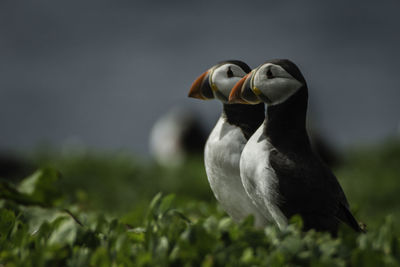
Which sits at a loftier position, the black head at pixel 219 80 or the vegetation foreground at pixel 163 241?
the black head at pixel 219 80

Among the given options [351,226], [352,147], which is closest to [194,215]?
[351,226]

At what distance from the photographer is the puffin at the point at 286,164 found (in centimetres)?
179

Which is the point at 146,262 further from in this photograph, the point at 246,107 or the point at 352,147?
the point at 352,147

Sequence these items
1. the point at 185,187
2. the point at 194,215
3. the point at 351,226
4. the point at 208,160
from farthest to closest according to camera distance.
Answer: the point at 185,187, the point at 194,215, the point at 208,160, the point at 351,226

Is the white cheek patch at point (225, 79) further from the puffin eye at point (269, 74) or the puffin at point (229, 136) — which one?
the puffin eye at point (269, 74)

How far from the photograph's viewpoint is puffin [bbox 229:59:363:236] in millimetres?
1786

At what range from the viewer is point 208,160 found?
86.7 inches

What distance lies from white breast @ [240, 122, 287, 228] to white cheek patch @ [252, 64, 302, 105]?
157 millimetres

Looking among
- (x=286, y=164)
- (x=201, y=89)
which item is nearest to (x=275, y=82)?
(x=286, y=164)

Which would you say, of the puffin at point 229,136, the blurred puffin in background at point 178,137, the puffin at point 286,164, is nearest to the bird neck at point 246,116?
the puffin at point 229,136

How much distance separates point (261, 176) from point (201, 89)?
24.2 inches

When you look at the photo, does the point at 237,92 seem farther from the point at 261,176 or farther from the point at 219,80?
the point at 261,176

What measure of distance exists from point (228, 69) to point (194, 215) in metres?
1.13

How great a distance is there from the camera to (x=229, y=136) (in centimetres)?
216
